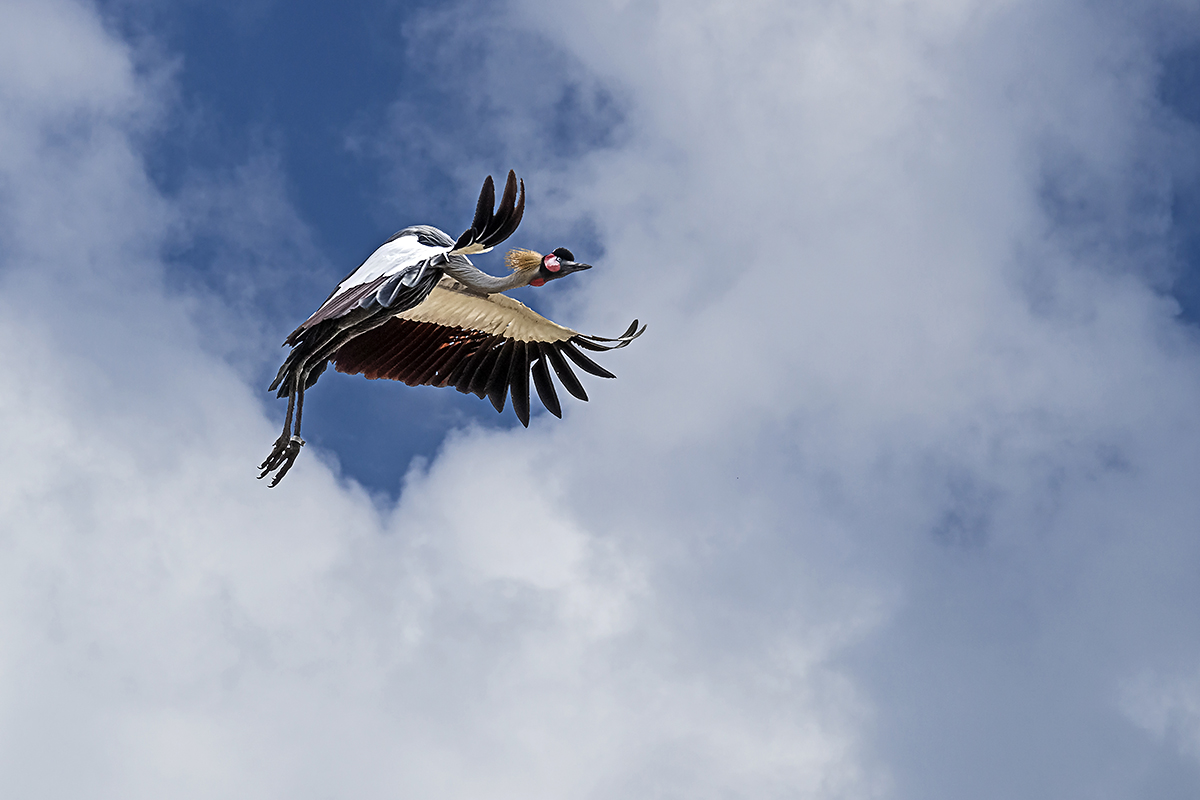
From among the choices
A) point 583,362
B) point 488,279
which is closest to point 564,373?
point 583,362

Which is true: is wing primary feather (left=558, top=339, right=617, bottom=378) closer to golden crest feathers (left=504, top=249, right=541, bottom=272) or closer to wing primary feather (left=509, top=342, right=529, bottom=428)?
wing primary feather (left=509, top=342, right=529, bottom=428)

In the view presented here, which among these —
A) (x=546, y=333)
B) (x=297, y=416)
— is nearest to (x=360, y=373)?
(x=297, y=416)

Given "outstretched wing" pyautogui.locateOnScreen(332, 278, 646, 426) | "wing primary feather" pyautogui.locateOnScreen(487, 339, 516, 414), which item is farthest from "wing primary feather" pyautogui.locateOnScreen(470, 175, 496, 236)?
"wing primary feather" pyautogui.locateOnScreen(487, 339, 516, 414)

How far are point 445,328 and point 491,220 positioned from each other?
2557 millimetres

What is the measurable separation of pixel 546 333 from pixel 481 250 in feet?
7.60

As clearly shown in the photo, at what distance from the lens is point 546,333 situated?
14305mm

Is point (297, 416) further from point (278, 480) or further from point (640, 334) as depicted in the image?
point (640, 334)

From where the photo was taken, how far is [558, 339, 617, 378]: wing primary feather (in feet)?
47.0

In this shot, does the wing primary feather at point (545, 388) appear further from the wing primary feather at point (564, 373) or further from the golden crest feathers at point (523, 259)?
the golden crest feathers at point (523, 259)

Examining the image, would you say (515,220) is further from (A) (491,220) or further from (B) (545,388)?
(B) (545,388)

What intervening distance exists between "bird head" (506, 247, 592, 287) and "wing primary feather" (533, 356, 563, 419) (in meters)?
1.90

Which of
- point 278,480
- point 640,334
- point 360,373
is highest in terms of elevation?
point 640,334

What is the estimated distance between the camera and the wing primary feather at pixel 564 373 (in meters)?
14.4

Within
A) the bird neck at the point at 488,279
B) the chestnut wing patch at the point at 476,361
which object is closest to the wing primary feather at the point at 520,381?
the chestnut wing patch at the point at 476,361
